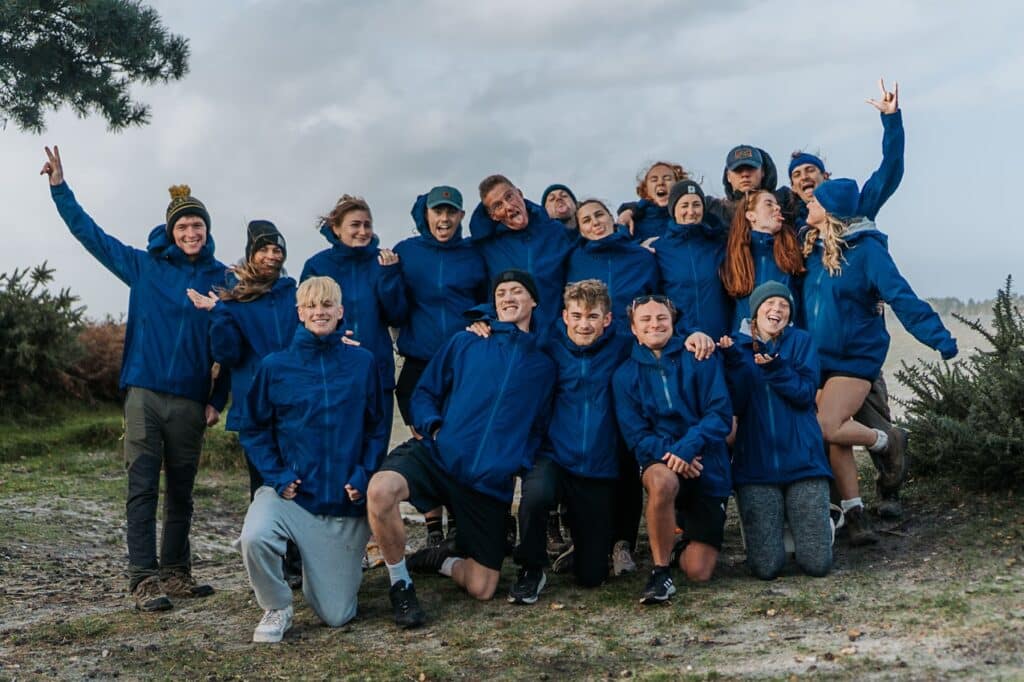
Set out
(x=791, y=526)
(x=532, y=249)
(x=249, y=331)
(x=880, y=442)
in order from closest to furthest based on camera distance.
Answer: (x=791, y=526) → (x=249, y=331) → (x=532, y=249) → (x=880, y=442)

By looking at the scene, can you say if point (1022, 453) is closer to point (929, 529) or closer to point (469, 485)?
point (929, 529)

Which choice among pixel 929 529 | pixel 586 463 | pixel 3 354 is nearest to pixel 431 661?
pixel 586 463

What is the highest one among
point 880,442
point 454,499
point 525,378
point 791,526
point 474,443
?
point 525,378

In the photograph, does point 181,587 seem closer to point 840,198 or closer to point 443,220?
point 443,220

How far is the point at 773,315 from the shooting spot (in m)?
7.02

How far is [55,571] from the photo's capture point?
29.9ft

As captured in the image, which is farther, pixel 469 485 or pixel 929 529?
pixel 929 529

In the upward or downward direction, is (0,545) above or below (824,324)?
below

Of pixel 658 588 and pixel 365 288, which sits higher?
pixel 365 288

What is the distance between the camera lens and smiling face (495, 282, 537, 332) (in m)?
6.93

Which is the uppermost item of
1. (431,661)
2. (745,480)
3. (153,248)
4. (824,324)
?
(153,248)

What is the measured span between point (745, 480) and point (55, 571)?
541cm

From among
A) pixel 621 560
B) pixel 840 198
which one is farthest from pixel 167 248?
pixel 840 198

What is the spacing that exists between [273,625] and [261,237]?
7.81ft
